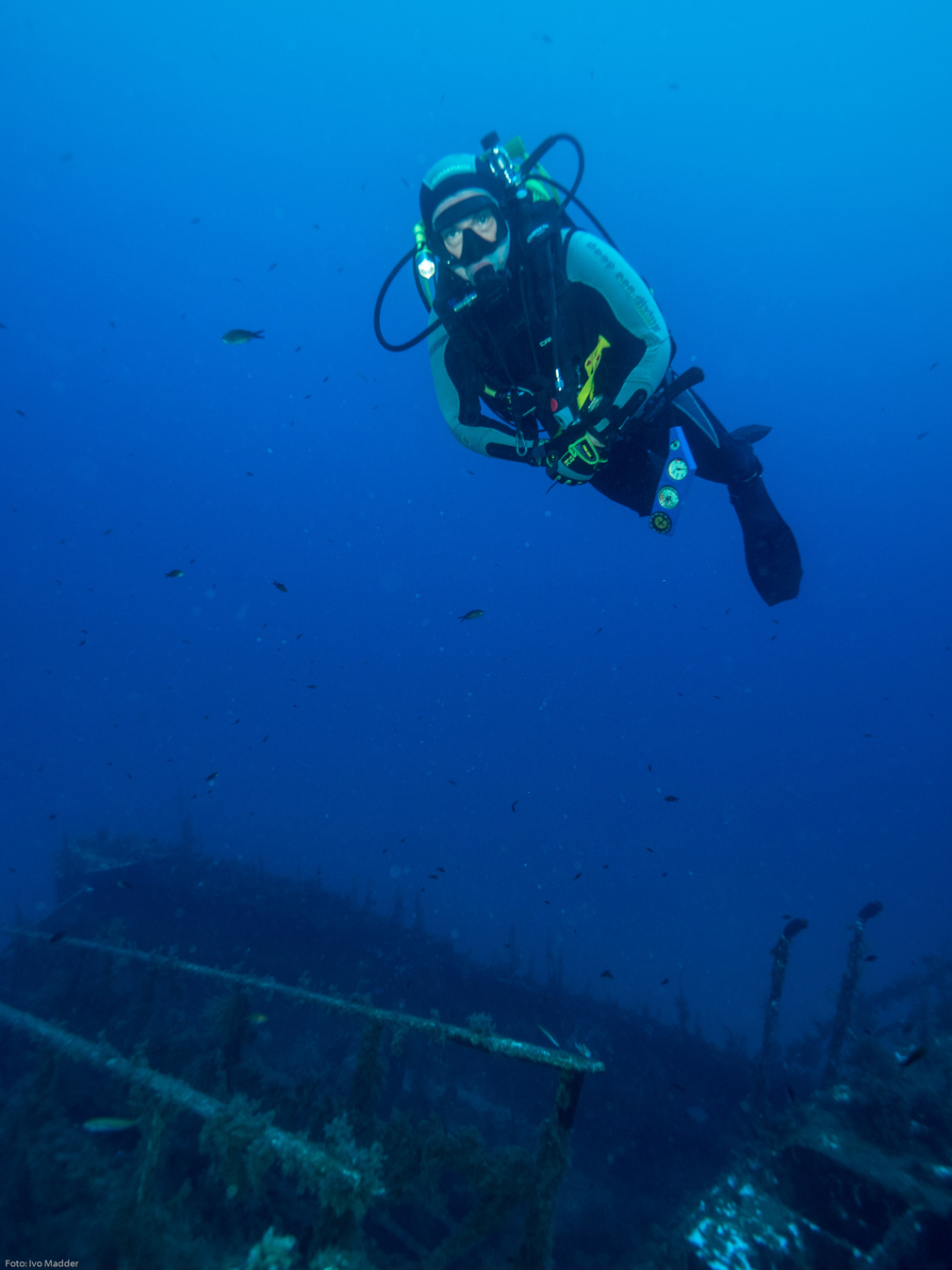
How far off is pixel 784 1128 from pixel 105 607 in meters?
101

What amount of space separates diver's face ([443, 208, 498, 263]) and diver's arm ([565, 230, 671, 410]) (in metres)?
0.63

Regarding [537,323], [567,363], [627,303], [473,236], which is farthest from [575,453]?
[473,236]

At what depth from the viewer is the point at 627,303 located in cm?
423

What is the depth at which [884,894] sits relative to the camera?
94250 millimetres

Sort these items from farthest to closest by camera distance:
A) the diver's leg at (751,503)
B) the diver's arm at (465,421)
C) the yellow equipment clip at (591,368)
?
the diver's leg at (751,503) < the diver's arm at (465,421) < the yellow equipment clip at (591,368)

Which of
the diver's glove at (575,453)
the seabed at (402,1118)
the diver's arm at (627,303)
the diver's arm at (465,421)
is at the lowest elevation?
the seabed at (402,1118)

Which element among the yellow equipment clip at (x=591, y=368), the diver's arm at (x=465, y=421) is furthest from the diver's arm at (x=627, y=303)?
the diver's arm at (x=465, y=421)

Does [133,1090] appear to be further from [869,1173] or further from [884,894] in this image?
[884,894]

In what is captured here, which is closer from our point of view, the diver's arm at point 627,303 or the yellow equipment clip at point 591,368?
the diver's arm at point 627,303

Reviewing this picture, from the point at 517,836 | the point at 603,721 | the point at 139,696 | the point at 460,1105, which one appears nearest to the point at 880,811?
the point at 603,721

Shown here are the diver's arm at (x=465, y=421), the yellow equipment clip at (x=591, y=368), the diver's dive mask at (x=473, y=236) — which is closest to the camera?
the diver's dive mask at (x=473, y=236)

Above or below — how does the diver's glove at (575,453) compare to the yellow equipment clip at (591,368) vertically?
below

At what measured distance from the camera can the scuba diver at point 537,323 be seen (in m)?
4.21

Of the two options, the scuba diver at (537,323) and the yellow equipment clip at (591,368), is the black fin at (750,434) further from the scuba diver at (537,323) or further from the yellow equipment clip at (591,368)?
the yellow equipment clip at (591,368)
